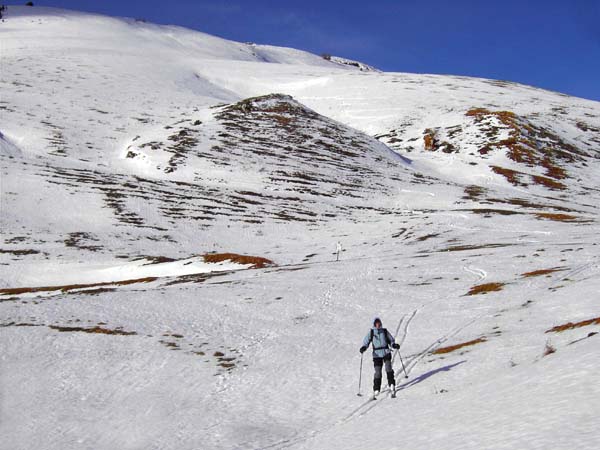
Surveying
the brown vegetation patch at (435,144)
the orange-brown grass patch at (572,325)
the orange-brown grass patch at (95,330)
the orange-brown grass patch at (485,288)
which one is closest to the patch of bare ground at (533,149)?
the brown vegetation patch at (435,144)

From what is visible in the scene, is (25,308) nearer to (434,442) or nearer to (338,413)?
(338,413)

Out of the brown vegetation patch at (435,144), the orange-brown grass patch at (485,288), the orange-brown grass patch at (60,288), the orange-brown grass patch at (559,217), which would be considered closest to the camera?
the orange-brown grass patch at (485,288)

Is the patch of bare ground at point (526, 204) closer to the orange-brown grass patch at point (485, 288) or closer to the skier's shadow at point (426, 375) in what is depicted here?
the orange-brown grass patch at point (485, 288)

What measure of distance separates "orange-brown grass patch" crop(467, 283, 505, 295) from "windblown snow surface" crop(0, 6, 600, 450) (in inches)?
9.1

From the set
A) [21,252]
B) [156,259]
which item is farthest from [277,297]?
[21,252]

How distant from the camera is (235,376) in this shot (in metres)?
24.5

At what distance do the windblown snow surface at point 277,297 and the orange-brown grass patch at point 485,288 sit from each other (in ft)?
0.76

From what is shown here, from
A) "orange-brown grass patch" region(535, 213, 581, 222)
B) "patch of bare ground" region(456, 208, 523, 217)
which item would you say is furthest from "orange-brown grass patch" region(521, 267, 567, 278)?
"patch of bare ground" region(456, 208, 523, 217)

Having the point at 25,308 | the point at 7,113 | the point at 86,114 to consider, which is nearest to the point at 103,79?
the point at 86,114

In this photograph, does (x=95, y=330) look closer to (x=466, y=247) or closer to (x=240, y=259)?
(x=240, y=259)

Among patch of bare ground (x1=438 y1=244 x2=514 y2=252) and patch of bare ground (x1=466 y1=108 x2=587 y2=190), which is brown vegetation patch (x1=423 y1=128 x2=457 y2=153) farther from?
patch of bare ground (x1=438 y1=244 x2=514 y2=252)

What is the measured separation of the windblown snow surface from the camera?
18.6 meters

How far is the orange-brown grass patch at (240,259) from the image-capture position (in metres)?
56.9

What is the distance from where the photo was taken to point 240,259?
193 ft
